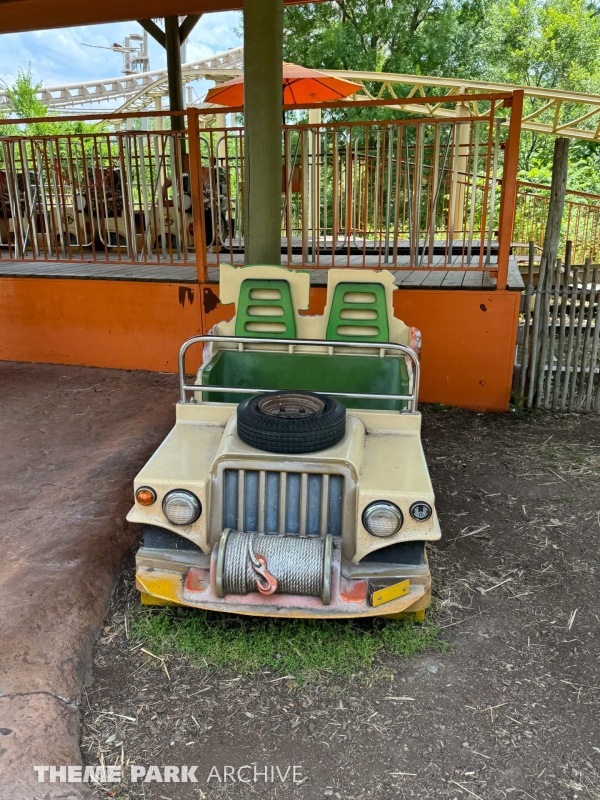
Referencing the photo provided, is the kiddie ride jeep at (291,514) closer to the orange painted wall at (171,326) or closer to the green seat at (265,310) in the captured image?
the green seat at (265,310)

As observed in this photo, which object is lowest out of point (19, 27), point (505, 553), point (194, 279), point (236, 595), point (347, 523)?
point (505, 553)

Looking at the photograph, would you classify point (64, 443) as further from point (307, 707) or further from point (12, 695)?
point (307, 707)

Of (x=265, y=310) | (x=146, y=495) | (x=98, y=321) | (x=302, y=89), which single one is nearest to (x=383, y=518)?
(x=146, y=495)

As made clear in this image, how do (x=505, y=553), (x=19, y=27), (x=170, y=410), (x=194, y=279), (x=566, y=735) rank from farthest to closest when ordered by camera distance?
(x=19, y=27) → (x=194, y=279) → (x=170, y=410) → (x=505, y=553) → (x=566, y=735)

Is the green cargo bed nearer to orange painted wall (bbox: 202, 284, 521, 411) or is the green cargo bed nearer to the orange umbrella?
orange painted wall (bbox: 202, 284, 521, 411)

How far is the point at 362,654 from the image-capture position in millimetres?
2561

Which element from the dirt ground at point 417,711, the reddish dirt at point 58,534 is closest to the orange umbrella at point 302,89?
the reddish dirt at point 58,534

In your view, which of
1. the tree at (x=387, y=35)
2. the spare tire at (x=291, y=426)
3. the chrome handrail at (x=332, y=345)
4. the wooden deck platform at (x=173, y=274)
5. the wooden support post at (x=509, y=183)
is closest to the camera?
the spare tire at (x=291, y=426)

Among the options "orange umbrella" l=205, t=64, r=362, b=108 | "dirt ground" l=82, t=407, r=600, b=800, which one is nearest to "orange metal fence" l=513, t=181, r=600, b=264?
"orange umbrella" l=205, t=64, r=362, b=108

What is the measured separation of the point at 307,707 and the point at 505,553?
59.8 inches

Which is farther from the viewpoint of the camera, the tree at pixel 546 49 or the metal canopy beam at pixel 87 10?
the tree at pixel 546 49

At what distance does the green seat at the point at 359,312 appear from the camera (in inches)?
135

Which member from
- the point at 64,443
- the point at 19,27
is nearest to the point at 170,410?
the point at 64,443

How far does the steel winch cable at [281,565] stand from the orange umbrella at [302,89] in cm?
808
